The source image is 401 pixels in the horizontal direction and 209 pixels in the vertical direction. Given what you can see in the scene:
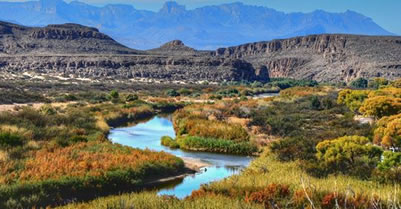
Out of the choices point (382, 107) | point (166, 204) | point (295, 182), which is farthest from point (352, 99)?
point (166, 204)

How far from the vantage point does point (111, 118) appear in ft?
144

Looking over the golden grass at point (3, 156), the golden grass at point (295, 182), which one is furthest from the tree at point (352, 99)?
the golden grass at point (3, 156)

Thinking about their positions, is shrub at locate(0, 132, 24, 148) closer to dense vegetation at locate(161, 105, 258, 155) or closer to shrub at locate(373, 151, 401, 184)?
dense vegetation at locate(161, 105, 258, 155)

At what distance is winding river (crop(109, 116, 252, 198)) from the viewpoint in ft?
71.2

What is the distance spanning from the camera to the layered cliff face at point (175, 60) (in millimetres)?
115500

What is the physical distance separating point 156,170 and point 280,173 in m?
6.12

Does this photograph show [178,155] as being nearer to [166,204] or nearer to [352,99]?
[166,204]

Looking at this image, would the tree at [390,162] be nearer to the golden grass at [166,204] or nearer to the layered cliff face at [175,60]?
the golden grass at [166,204]

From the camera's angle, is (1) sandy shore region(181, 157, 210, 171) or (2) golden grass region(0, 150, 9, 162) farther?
(1) sandy shore region(181, 157, 210, 171)

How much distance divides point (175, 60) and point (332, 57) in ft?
180

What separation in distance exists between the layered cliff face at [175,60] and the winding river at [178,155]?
6929 cm

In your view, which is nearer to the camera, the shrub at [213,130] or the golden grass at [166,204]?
the golden grass at [166,204]

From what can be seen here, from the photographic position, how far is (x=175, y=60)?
4909 inches

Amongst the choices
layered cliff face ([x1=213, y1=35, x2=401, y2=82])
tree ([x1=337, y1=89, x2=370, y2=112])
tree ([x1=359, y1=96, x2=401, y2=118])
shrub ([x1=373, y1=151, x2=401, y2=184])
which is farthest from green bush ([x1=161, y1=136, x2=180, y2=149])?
layered cliff face ([x1=213, y1=35, x2=401, y2=82])
